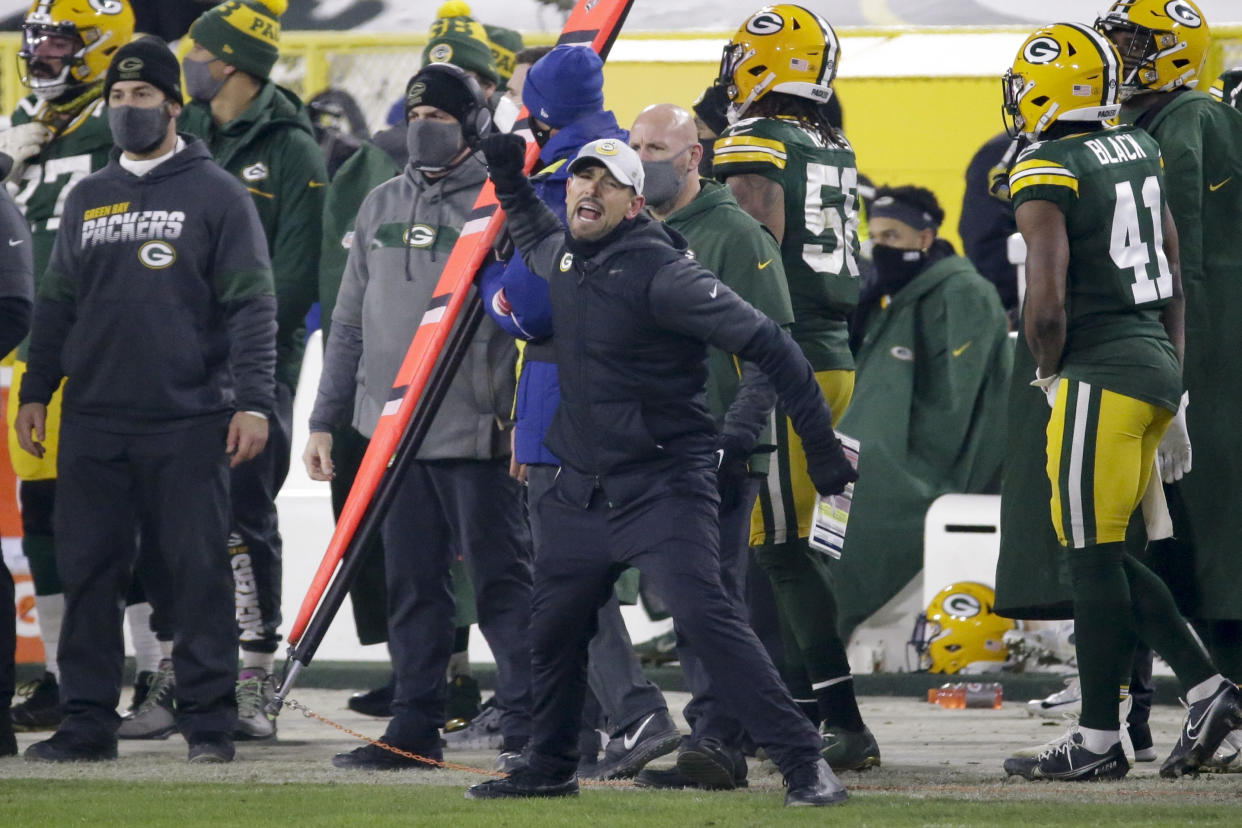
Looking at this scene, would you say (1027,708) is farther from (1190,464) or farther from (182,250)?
(182,250)

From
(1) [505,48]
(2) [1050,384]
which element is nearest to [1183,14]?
(2) [1050,384]

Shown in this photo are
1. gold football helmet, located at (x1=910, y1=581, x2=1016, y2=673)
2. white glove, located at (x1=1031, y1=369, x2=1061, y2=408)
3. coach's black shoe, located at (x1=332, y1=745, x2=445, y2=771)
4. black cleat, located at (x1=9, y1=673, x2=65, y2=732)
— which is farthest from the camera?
gold football helmet, located at (x1=910, y1=581, x2=1016, y2=673)

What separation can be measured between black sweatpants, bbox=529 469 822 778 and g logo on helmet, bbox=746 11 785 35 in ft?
5.84

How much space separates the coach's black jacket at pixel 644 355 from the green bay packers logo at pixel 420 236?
1162 millimetres

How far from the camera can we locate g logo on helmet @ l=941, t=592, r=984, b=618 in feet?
31.2

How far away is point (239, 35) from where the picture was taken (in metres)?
8.44

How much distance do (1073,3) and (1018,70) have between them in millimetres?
7897

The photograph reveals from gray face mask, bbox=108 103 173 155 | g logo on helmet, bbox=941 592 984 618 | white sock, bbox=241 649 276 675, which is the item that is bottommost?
white sock, bbox=241 649 276 675

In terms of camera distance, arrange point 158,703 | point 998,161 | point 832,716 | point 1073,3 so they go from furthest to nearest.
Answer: point 1073,3
point 998,161
point 158,703
point 832,716

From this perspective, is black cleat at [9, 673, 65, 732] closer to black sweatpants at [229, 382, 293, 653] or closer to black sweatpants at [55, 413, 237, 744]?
black sweatpants at [229, 382, 293, 653]

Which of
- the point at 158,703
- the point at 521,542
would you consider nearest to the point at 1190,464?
the point at 521,542

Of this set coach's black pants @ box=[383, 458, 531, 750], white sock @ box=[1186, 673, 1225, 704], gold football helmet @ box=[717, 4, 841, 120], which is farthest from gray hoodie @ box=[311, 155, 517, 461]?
white sock @ box=[1186, 673, 1225, 704]

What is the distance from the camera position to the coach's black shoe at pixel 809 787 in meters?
5.72

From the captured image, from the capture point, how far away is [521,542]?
6973 millimetres
